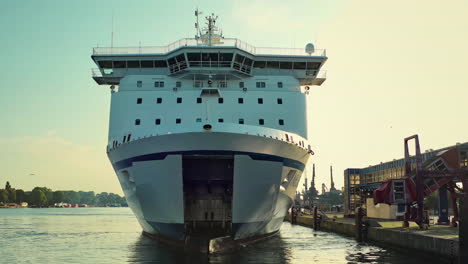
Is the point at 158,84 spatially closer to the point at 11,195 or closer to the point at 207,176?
the point at 207,176

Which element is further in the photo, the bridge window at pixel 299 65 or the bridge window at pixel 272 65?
the bridge window at pixel 299 65

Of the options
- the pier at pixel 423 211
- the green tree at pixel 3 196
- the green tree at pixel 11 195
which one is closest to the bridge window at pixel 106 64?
the pier at pixel 423 211

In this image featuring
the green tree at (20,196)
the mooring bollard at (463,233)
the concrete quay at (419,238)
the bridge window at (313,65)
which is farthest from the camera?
the green tree at (20,196)

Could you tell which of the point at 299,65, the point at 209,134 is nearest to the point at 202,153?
the point at 209,134

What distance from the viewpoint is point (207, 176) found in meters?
20.2

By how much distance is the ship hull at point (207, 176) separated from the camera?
18188mm

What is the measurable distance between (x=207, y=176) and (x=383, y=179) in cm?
2905

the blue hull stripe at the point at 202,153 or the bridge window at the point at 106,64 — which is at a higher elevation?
the bridge window at the point at 106,64

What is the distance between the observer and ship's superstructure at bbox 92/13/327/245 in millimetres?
18375

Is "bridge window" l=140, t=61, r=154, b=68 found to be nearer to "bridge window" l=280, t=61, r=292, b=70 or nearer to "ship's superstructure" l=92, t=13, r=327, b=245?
"ship's superstructure" l=92, t=13, r=327, b=245

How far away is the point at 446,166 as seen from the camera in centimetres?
2575

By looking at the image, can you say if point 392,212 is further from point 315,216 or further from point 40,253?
point 40,253

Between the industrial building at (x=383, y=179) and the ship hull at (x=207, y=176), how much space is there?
416 inches

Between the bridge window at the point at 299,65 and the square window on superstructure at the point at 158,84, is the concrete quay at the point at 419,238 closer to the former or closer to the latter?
the bridge window at the point at 299,65
